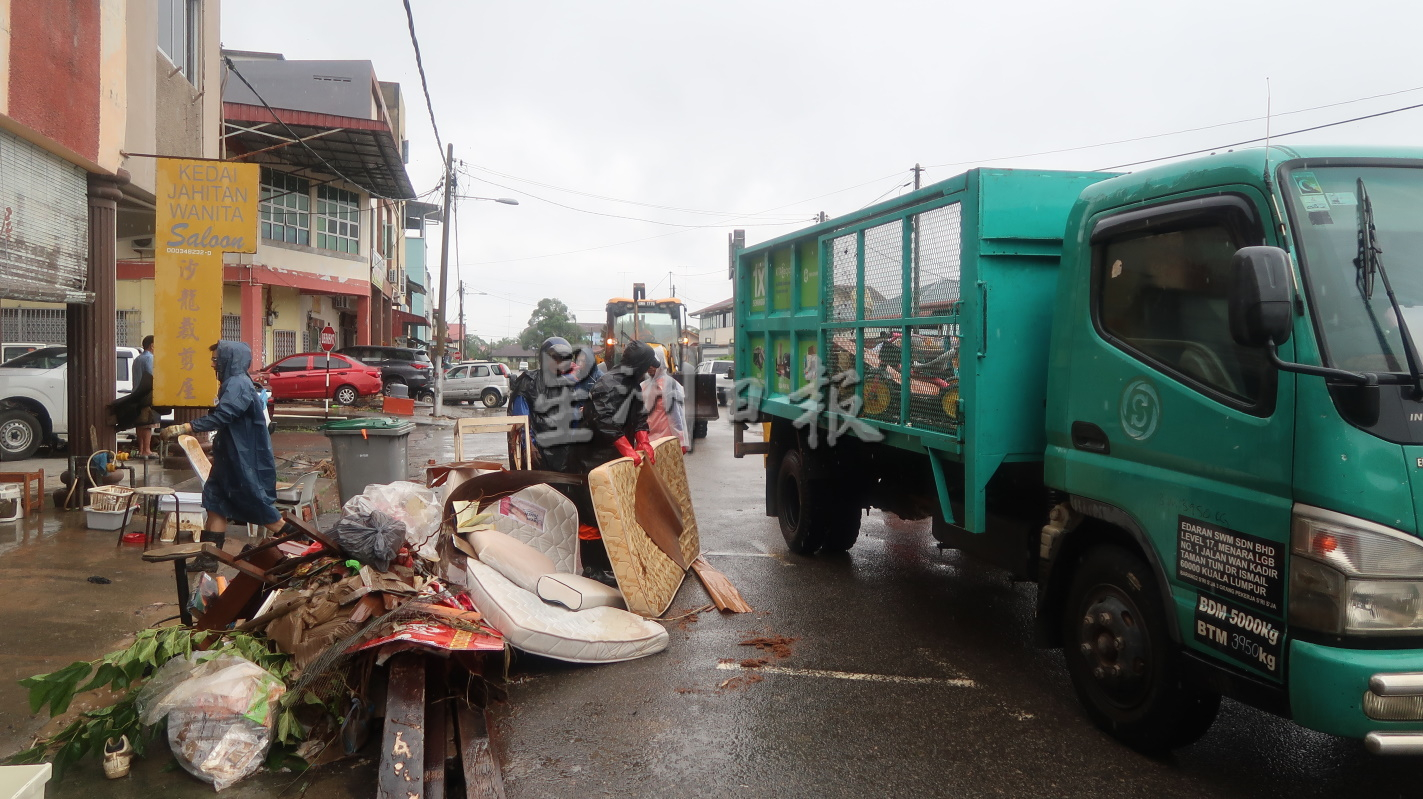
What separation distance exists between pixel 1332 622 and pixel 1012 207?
8.13 feet

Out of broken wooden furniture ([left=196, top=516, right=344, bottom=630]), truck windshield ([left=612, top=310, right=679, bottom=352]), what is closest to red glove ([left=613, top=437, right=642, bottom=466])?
broken wooden furniture ([left=196, top=516, right=344, bottom=630])

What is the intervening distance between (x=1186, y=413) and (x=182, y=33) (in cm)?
1293

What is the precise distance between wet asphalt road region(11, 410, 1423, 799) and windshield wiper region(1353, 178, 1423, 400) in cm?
174

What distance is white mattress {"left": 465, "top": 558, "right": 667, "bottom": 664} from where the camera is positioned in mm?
4766

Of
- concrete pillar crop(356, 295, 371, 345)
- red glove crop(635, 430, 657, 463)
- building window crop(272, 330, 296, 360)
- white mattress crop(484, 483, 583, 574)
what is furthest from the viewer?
concrete pillar crop(356, 295, 371, 345)

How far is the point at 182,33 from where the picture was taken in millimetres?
11797

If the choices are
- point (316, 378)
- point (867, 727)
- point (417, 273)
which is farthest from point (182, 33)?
point (417, 273)

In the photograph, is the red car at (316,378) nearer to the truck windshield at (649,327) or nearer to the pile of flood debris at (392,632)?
the truck windshield at (649,327)

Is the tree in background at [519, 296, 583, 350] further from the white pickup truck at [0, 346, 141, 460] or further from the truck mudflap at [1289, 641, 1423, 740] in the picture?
the truck mudflap at [1289, 641, 1423, 740]

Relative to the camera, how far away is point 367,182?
1149 inches

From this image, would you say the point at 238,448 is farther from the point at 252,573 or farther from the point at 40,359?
the point at 40,359

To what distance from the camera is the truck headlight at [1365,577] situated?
110 inches

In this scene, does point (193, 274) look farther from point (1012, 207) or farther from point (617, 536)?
point (1012, 207)

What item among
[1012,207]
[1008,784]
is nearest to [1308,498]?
[1008,784]
